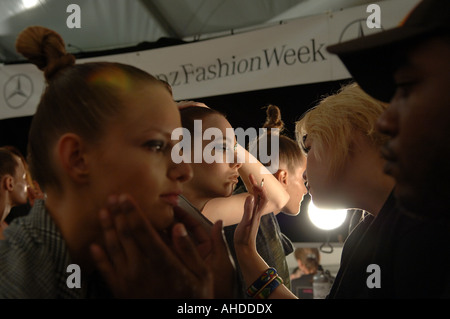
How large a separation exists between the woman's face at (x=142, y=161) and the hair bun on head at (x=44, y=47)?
5.7 inches

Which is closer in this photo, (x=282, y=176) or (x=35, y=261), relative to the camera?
(x=35, y=261)

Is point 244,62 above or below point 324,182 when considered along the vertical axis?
above

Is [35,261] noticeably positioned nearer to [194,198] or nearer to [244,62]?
[194,198]

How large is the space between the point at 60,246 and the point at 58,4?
2.04 m

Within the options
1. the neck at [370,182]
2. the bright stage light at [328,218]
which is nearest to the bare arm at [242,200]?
the neck at [370,182]

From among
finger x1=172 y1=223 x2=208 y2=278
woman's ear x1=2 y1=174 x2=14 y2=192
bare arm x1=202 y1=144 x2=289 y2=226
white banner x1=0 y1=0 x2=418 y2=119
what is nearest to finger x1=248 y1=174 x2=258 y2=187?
bare arm x1=202 y1=144 x2=289 y2=226

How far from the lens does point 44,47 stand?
69 cm

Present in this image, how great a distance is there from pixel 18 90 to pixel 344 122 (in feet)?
7.26

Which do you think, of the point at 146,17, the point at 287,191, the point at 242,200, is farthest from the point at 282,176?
the point at 146,17

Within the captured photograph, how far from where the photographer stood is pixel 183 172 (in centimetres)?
67

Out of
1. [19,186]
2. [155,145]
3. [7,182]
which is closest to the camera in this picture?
[155,145]

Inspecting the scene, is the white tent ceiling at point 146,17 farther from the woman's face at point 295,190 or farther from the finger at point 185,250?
the finger at point 185,250
